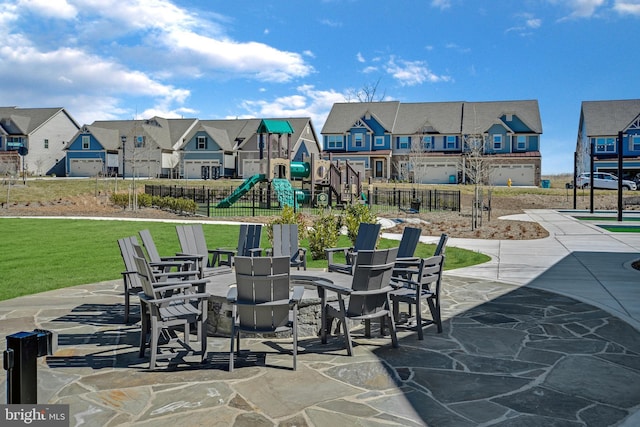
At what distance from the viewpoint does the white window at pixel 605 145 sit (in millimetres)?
58359

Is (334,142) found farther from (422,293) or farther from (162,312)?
(162,312)

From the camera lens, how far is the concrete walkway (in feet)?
15.6

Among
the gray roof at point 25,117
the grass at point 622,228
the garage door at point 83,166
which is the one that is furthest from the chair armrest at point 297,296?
the gray roof at point 25,117

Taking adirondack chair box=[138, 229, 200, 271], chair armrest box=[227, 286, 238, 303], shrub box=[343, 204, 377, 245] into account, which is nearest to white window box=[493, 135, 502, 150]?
shrub box=[343, 204, 377, 245]

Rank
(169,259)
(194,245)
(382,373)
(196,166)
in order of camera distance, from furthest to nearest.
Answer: (196,166)
(194,245)
(169,259)
(382,373)

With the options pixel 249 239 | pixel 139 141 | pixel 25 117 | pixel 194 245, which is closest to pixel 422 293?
pixel 249 239

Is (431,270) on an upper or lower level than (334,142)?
lower

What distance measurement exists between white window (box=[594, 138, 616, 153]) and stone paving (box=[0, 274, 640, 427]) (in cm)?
5733

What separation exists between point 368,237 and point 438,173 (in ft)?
167

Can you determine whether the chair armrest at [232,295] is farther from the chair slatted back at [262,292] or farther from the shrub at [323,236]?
the shrub at [323,236]

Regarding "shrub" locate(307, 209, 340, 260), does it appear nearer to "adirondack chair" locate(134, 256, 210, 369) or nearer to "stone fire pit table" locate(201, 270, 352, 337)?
"stone fire pit table" locate(201, 270, 352, 337)

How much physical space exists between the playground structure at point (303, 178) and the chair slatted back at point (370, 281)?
26.3 meters

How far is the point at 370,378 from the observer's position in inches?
222

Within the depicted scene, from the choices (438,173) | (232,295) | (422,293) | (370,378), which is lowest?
(370,378)
